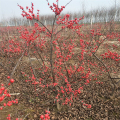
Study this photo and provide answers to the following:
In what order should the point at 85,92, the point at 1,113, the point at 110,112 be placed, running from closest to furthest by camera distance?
the point at 1,113
the point at 110,112
the point at 85,92

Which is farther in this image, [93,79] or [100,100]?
[93,79]

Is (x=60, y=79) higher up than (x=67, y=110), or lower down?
higher up

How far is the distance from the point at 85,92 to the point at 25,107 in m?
2.50

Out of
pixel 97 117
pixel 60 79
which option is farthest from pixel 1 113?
pixel 97 117

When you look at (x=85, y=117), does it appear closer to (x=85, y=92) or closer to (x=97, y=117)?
(x=97, y=117)

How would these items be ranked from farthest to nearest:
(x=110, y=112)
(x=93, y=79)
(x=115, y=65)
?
(x=115, y=65), (x=93, y=79), (x=110, y=112)

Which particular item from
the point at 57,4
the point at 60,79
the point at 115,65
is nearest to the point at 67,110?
the point at 60,79

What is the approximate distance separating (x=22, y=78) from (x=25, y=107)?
6.74 ft

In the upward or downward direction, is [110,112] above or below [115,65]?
below

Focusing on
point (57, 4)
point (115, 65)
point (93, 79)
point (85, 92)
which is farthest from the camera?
point (115, 65)

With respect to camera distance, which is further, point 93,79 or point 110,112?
point 93,79

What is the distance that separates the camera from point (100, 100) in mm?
3883

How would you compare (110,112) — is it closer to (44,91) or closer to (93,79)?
(93,79)

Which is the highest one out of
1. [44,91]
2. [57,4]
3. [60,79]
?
[57,4]
